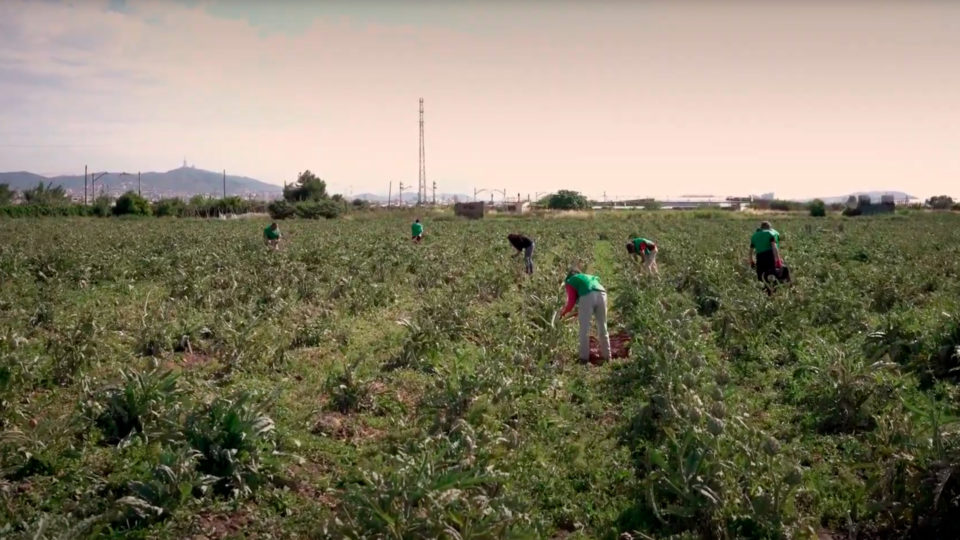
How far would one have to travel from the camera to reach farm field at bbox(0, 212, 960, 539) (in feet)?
15.9

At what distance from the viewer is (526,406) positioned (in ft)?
24.8

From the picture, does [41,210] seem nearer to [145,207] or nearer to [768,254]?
[145,207]

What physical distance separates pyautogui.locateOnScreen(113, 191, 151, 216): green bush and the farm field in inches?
2098

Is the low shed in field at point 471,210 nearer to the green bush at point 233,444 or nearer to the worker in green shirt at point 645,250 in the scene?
the worker in green shirt at point 645,250

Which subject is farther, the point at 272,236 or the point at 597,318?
the point at 272,236

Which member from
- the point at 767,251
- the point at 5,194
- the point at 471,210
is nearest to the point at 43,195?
the point at 5,194

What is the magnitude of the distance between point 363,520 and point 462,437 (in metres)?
1.43

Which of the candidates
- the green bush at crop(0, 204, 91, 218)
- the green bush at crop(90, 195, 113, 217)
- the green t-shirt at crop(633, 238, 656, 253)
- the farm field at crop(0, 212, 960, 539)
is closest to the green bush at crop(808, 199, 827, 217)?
the green t-shirt at crop(633, 238, 656, 253)

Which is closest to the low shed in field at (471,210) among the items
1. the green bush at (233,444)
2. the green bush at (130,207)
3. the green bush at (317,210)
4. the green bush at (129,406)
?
the green bush at (317,210)

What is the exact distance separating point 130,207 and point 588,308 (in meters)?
60.7

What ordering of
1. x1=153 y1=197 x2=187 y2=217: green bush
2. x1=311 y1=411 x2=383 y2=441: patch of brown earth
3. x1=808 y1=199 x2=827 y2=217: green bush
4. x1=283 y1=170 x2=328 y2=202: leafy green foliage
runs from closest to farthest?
x1=311 y1=411 x2=383 y2=441: patch of brown earth
x1=153 y1=197 x2=187 y2=217: green bush
x1=808 y1=199 x2=827 y2=217: green bush
x1=283 y1=170 x2=328 y2=202: leafy green foliage

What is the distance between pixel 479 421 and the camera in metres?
6.67

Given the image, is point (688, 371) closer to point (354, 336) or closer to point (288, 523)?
point (288, 523)

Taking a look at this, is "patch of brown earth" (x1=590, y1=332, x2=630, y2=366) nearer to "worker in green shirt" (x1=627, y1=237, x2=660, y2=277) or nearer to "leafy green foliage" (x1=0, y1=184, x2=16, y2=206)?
"worker in green shirt" (x1=627, y1=237, x2=660, y2=277)
